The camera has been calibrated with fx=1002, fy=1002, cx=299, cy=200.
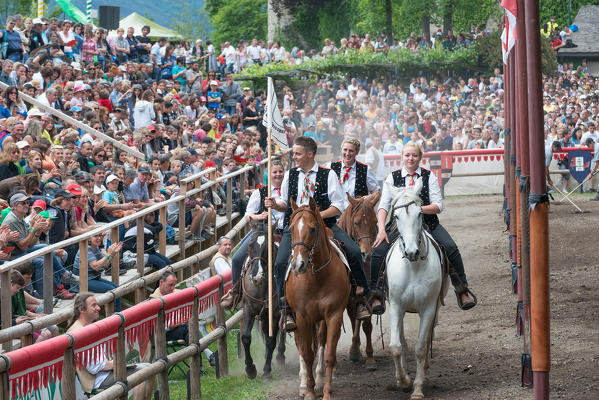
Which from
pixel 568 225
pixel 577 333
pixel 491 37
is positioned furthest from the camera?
pixel 491 37

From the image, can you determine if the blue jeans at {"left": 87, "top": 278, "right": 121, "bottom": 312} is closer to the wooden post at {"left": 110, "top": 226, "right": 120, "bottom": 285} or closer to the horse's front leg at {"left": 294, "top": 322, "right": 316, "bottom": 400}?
the wooden post at {"left": 110, "top": 226, "right": 120, "bottom": 285}

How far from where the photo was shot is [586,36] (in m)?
59.2

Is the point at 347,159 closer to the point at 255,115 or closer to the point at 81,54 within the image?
the point at 81,54

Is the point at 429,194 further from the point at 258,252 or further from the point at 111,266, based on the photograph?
the point at 111,266

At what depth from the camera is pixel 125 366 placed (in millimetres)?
9430

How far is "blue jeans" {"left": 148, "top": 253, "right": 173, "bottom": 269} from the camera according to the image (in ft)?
49.0

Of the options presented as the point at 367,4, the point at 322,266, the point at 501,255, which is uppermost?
the point at 367,4

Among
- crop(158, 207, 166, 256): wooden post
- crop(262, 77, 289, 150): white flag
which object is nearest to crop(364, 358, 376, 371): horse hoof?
crop(262, 77, 289, 150): white flag

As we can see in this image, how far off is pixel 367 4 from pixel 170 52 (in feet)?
110

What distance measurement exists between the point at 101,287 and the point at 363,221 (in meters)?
3.44

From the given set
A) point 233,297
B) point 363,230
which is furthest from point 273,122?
point 233,297

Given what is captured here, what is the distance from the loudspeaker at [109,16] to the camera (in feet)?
129

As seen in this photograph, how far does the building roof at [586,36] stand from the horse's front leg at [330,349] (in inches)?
1933

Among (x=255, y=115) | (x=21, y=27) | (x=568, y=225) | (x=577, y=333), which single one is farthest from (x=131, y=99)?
(x=577, y=333)
